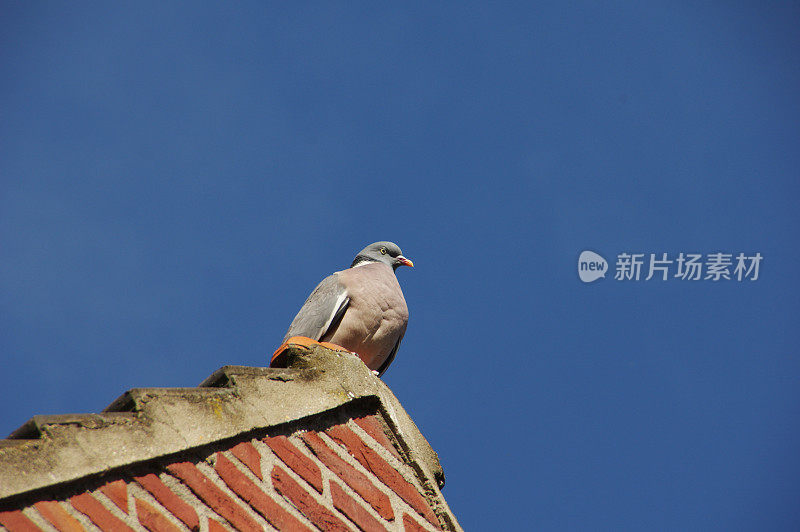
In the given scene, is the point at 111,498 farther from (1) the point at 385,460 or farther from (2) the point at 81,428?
(1) the point at 385,460

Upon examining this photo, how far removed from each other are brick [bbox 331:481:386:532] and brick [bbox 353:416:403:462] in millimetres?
376

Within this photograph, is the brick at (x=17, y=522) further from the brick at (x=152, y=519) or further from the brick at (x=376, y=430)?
the brick at (x=376, y=430)

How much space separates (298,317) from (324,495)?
2568mm

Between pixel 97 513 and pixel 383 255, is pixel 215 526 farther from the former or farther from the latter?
pixel 383 255

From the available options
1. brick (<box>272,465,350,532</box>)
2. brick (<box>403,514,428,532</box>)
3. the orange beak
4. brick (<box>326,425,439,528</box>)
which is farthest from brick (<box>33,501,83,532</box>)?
the orange beak

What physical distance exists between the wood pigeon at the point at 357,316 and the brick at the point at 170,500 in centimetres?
248

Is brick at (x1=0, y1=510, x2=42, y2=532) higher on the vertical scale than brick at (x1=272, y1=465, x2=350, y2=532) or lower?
lower

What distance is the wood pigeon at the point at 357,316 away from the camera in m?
4.79

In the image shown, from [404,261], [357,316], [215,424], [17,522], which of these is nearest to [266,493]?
[215,424]

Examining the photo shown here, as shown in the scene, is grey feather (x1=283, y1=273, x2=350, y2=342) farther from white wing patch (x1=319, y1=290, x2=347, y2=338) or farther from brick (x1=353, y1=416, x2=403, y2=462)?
brick (x1=353, y1=416, x2=403, y2=462)

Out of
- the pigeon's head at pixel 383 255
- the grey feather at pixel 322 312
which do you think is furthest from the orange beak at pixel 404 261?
the grey feather at pixel 322 312

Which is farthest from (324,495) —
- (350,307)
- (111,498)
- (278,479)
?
(350,307)

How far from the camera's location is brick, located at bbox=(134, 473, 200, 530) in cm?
217

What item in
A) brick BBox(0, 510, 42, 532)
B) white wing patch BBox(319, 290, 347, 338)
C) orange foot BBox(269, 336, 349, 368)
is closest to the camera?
brick BBox(0, 510, 42, 532)
